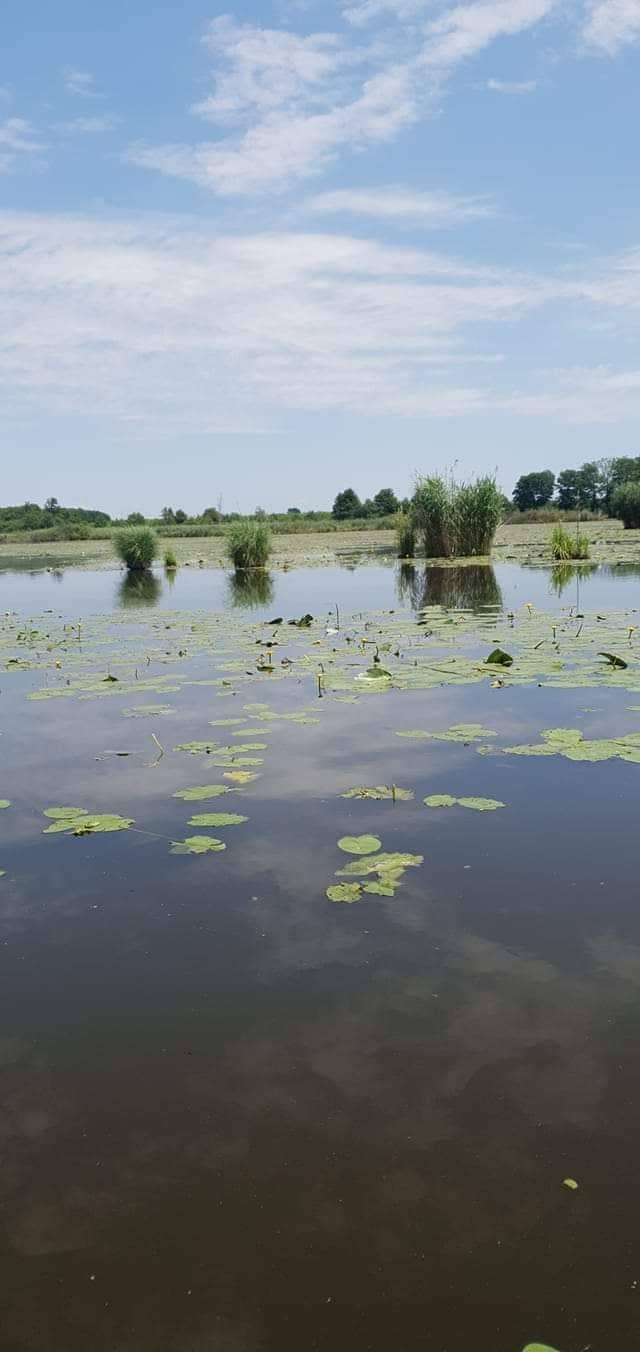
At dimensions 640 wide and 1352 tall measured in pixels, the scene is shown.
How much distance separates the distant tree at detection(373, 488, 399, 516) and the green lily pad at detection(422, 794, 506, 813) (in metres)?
62.3

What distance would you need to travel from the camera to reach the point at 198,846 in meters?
3.93

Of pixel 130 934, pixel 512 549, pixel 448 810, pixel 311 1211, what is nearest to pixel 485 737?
pixel 448 810

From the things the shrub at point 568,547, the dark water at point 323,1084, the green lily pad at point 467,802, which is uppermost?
the shrub at point 568,547

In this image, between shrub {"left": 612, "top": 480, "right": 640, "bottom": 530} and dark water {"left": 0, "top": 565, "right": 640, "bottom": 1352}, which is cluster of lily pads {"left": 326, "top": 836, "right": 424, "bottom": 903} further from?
shrub {"left": 612, "top": 480, "right": 640, "bottom": 530}

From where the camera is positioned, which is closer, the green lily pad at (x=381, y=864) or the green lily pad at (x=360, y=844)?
the green lily pad at (x=381, y=864)

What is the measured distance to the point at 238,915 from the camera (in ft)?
10.7

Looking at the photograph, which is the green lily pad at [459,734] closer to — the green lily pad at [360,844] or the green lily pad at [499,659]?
the green lily pad at [360,844]

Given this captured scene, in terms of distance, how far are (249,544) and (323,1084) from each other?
2257 centimetres

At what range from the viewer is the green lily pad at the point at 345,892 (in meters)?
3.33

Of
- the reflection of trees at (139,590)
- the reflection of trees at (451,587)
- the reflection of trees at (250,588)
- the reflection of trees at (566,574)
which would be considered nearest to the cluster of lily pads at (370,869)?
the reflection of trees at (451,587)

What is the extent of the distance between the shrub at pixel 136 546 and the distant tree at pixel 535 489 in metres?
57.0

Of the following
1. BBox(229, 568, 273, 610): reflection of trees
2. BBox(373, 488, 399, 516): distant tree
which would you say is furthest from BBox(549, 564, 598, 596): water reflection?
BBox(373, 488, 399, 516): distant tree

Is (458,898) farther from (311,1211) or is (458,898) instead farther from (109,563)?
(109,563)

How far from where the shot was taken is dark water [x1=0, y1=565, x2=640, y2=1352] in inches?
67.0
